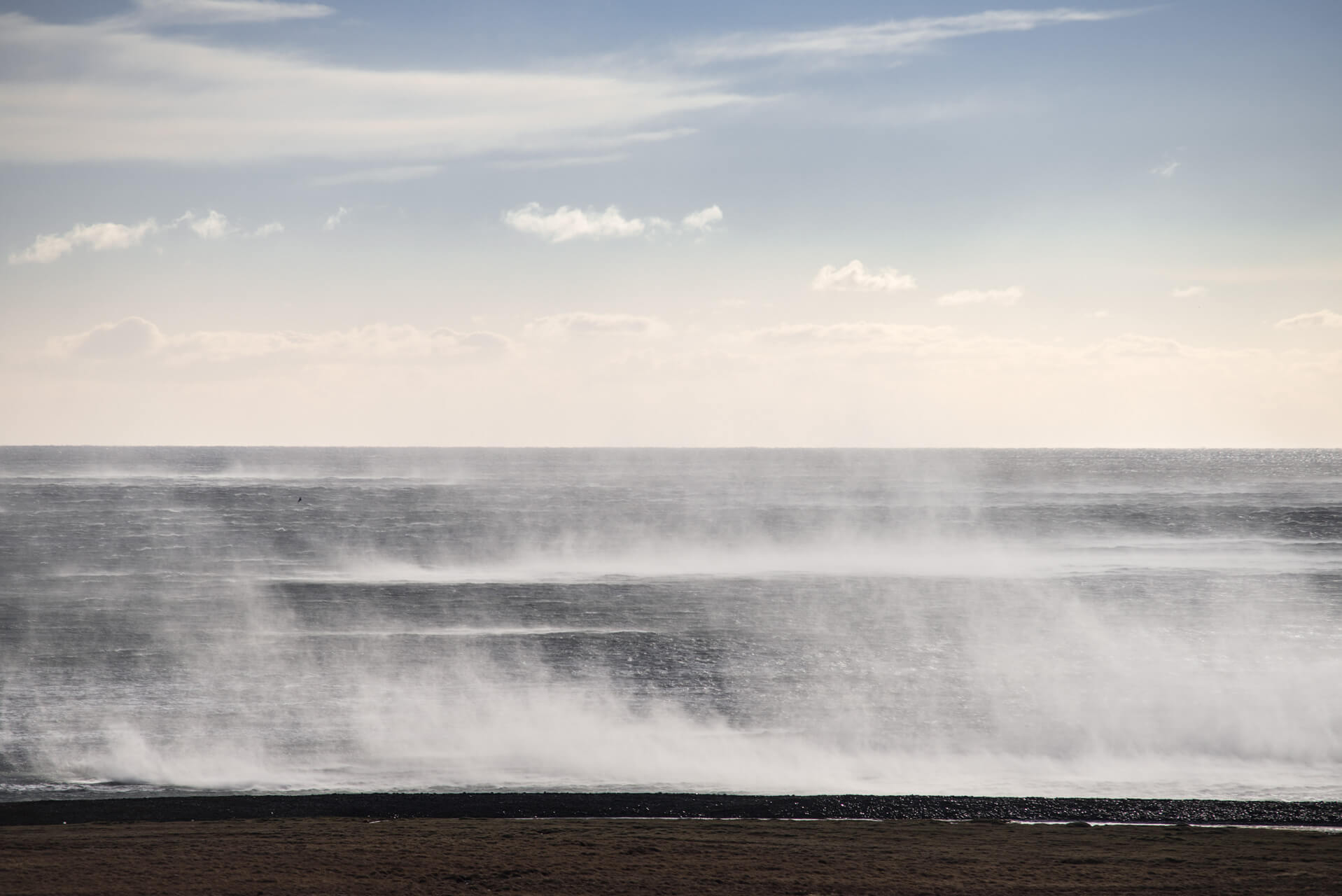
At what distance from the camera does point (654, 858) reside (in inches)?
640

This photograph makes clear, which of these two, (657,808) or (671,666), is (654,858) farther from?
(671,666)

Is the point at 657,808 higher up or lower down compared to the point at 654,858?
higher up

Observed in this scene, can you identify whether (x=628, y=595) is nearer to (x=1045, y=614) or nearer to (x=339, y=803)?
(x=1045, y=614)

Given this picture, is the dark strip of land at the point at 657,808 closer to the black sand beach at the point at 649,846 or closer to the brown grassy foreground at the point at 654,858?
the black sand beach at the point at 649,846

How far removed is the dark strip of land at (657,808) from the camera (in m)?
19.0

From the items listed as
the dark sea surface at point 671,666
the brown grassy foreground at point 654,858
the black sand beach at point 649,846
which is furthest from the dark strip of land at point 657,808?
the dark sea surface at point 671,666

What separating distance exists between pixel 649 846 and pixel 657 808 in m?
2.90

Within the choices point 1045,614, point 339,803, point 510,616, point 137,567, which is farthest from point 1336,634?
point 137,567

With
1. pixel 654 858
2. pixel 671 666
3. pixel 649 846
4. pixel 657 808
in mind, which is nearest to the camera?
pixel 654 858

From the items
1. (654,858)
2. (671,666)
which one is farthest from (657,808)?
(671,666)

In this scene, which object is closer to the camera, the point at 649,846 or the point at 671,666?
the point at 649,846

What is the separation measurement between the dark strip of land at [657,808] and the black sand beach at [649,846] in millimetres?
51

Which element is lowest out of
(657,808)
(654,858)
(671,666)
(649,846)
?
(654,858)

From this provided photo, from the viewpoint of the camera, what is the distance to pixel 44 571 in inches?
2398
